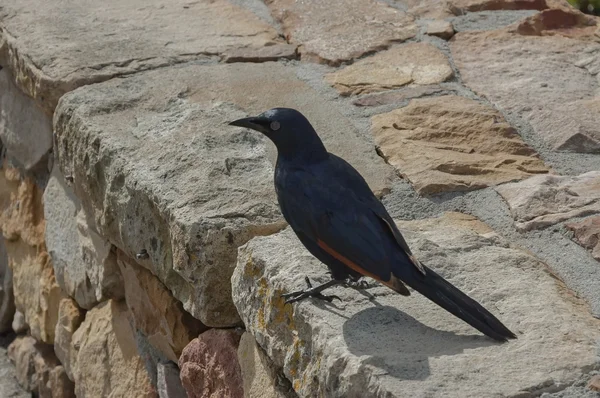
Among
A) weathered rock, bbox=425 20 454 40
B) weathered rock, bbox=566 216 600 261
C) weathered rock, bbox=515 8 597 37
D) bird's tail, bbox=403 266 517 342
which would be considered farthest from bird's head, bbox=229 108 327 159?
weathered rock, bbox=515 8 597 37

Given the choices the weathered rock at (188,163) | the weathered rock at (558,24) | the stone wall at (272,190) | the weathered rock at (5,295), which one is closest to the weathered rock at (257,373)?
the stone wall at (272,190)

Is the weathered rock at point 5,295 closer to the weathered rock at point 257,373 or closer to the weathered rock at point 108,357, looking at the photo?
→ the weathered rock at point 108,357

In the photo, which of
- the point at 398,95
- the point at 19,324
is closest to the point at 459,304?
the point at 398,95

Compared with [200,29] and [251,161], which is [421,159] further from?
[200,29]

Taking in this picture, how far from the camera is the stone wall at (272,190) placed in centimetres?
222

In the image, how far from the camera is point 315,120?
318 cm

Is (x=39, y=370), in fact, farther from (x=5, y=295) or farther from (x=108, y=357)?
(x=108, y=357)

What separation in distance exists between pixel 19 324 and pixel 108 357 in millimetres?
1019

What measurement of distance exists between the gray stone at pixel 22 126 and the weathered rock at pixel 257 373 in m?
1.46

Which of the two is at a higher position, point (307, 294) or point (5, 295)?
point (307, 294)

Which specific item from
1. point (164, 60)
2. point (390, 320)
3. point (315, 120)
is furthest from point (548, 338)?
point (164, 60)

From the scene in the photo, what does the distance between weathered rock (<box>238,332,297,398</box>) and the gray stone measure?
1.46 metres

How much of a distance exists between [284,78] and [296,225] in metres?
1.17

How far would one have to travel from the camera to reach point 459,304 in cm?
212
